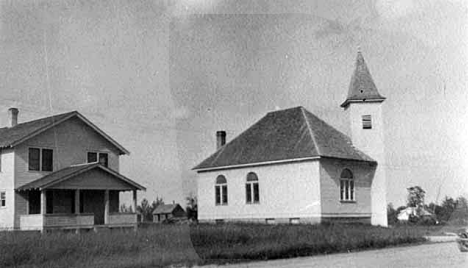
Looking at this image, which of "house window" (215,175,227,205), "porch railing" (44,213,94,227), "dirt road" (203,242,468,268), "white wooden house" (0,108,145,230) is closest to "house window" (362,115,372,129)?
"house window" (215,175,227,205)

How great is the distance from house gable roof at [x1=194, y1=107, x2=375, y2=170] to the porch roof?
21.7 feet

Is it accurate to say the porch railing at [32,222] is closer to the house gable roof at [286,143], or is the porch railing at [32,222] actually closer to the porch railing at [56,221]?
the porch railing at [56,221]

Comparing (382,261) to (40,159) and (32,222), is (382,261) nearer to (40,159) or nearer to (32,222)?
(32,222)

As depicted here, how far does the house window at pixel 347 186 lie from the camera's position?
32328 mm

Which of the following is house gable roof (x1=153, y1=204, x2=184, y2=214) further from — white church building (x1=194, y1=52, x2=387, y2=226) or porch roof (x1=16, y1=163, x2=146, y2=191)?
porch roof (x1=16, y1=163, x2=146, y2=191)

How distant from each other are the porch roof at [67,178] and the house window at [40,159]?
58cm

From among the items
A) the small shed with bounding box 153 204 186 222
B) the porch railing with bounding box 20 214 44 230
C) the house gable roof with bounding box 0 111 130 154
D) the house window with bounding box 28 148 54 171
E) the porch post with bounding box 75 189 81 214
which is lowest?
the small shed with bounding box 153 204 186 222

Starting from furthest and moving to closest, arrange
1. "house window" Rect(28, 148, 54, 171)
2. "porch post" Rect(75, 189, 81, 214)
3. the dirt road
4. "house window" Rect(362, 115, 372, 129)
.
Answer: "house window" Rect(362, 115, 372, 129) → "house window" Rect(28, 148, 54, 171) → "porch post" Rect(75, 189, 81, 214) → the dirt road

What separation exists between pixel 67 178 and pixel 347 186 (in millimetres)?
14510

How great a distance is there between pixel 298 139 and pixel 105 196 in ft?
34.6

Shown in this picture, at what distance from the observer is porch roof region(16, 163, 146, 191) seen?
28.5 m

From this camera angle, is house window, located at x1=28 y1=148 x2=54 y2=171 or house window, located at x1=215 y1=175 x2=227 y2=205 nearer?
house window, located at x1=28 y1=148 x2=54 y2=171

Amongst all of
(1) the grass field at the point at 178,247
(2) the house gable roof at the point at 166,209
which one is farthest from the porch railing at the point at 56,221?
(2) the house gable roof at the point at 166,209

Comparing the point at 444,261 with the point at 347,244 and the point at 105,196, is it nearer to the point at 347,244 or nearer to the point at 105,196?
the point at 347,244
